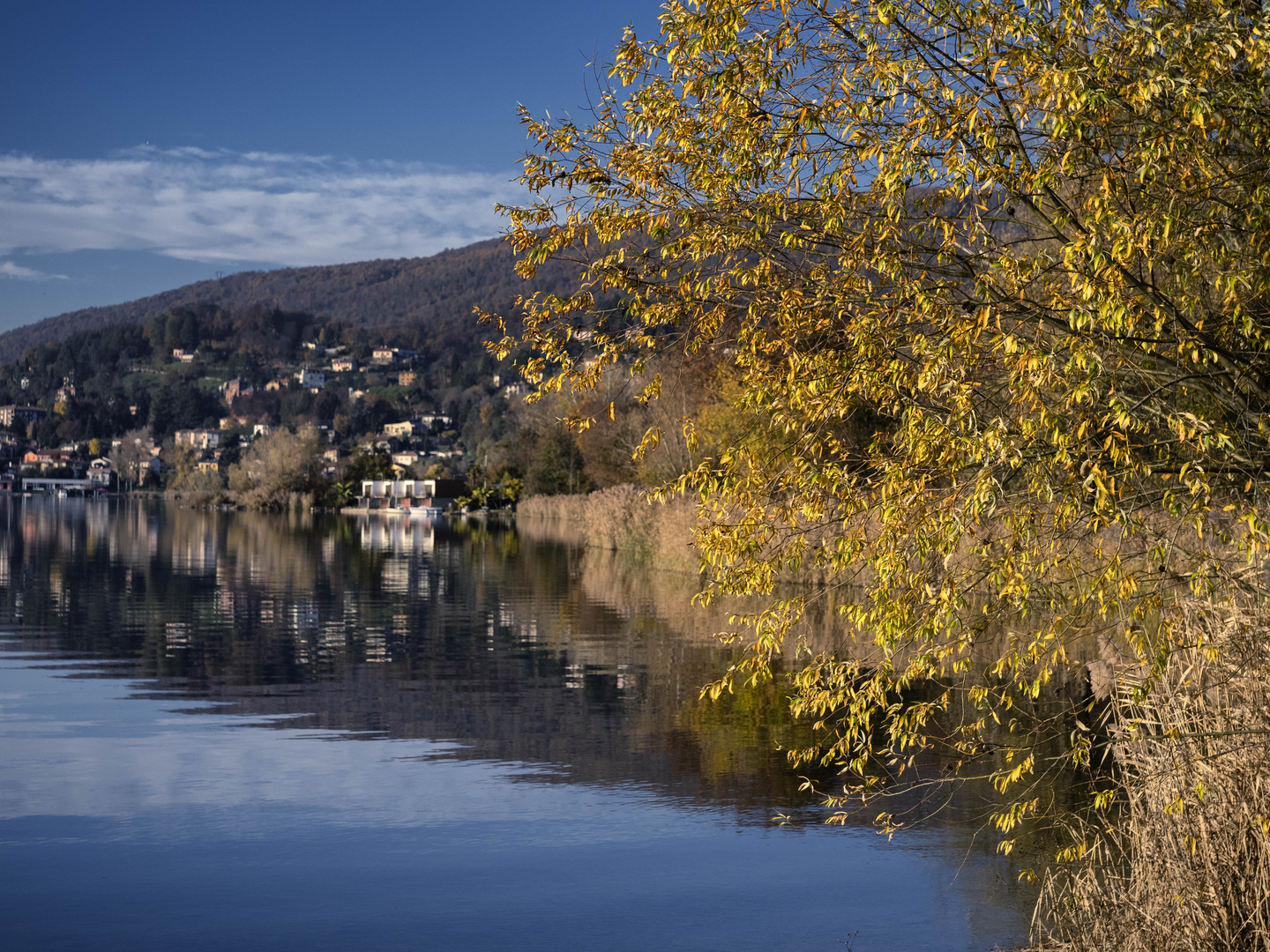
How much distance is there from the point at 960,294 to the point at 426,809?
294 inches

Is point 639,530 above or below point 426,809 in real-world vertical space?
above

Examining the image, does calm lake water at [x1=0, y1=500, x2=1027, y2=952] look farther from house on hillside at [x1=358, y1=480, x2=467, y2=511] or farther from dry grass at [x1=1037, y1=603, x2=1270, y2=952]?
house on hillside at [x1=358, y1=480, x2=467, y2=511]

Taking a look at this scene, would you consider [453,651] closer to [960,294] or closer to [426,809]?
[426,809]

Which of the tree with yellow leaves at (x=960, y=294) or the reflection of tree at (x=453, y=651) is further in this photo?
the reflection of tree at (x=453, y=651)

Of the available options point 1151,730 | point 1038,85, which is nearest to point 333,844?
point 1151,730

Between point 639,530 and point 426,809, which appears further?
point 639,530

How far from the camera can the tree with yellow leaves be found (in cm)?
678

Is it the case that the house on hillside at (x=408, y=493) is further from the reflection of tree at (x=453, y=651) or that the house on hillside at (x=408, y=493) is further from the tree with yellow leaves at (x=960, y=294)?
the tree with yellow leaves at (x=960, y=294)

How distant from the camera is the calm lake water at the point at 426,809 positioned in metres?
9.39

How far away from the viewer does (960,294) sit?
25.7ft

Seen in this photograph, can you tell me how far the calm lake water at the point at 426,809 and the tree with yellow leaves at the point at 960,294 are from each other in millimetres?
2008

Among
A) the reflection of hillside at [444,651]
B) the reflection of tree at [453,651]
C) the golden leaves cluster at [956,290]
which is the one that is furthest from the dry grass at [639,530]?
the golden leaves cluster at [956,290]

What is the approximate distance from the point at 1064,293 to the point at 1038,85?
4.13ft

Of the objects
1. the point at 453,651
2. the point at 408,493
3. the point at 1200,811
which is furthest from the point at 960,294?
the point at 408,493
